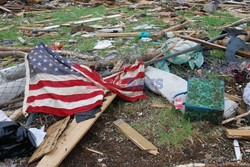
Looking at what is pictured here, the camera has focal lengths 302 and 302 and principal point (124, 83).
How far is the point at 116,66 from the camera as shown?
538cm

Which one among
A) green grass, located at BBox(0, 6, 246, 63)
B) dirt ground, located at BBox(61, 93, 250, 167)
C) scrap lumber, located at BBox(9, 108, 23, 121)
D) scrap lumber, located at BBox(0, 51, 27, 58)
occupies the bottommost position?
green grass, located at BBox(0, 6, 246, 63)

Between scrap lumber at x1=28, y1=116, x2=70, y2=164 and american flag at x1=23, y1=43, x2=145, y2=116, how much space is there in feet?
0.72

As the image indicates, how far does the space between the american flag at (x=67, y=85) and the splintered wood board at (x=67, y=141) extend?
0.93 feet

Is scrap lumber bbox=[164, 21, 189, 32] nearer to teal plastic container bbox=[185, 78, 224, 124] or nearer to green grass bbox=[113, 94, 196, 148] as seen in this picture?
green grass bbox=[113, 94, 196, 148]

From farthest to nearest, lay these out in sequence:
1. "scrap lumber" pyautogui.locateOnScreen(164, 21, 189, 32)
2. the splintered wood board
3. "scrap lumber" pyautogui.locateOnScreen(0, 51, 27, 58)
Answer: "scrap lumber" pyautogui.locateOnScreen(164, 21, 189, 32) → "scrap lumber" pyautogui.locateOnScreen(0, 51, 27, 58) → the splintered wood board

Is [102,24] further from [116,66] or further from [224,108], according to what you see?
[224,108]

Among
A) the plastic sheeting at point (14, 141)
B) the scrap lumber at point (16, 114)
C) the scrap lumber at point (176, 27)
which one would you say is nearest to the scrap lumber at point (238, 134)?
the plastic sheeting at point (14, 141)

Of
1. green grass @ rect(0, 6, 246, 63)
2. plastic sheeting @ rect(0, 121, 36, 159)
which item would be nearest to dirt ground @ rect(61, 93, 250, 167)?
plastic sheeting @ rect(0, 121, 36, 159)

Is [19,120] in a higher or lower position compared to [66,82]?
lower

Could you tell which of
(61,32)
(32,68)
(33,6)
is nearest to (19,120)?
(32,68)

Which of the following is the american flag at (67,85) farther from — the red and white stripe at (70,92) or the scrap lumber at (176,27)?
the scrap lumber at (176,27)

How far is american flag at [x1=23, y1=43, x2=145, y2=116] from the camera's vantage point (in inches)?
166

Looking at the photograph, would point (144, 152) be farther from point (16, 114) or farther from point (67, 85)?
point (16, 114)

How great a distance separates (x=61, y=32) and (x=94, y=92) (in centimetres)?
527
